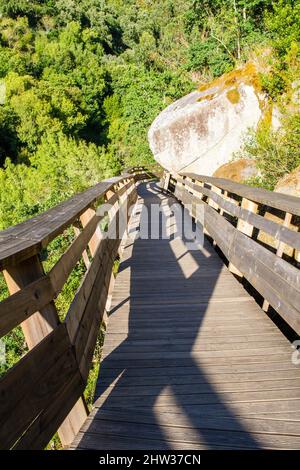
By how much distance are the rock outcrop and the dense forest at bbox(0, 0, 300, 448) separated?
415mm

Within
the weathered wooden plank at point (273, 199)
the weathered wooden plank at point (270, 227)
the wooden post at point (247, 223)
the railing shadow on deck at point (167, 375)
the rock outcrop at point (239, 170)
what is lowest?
the rock outcrop at point (239, 170)

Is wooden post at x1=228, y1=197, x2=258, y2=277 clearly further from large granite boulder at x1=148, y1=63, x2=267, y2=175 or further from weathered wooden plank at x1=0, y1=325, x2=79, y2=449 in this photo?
large granite boulder at x1=148, y1=63, x2=267, y2=175

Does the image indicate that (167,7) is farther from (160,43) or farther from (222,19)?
(222,19)

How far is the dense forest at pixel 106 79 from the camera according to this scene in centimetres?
1356

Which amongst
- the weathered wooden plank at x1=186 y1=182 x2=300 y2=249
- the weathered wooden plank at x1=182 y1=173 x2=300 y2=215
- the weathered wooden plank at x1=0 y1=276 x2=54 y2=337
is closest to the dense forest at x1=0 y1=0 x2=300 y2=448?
the weathered wooden plank at x1=186 y1=182 x2=300 y2=249

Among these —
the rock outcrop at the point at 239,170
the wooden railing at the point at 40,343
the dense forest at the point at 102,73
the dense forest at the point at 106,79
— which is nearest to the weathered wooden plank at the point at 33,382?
the wooden railing at the point at 40,343

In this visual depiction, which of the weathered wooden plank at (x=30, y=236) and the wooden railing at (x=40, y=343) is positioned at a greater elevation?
the weathered wooden plank at (x=30, y=236)

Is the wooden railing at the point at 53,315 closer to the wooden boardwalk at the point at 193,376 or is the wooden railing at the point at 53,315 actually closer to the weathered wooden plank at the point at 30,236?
the weathered wooden plank at the point at 30,236

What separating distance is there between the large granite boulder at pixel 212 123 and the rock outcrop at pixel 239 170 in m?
1.72

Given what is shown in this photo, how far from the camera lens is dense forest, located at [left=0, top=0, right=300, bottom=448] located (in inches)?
534

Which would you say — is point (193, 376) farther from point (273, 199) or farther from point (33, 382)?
point (273, 199)

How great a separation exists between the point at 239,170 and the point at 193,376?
1145 centimetres

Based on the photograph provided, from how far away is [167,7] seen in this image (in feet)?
167
